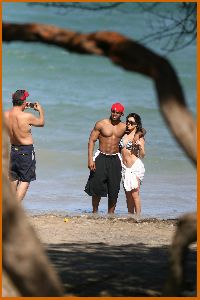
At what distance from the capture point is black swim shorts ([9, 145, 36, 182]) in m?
14.0

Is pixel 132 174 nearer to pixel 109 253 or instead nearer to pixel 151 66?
pixel 109 253

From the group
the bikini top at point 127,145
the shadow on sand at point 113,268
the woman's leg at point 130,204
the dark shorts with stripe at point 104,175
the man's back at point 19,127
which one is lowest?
the shadow on sand at point 113,268

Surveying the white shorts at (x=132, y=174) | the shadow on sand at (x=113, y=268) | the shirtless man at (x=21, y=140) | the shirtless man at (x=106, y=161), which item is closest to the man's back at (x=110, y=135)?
the shirtless man at (x=106, y=161)

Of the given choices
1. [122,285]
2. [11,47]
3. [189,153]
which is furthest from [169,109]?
[11,47]

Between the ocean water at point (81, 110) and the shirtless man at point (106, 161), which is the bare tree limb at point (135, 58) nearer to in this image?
the ocean water at point (81, 110)

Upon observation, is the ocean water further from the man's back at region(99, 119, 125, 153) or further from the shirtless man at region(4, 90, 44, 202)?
the shirtless man at region(4, 90, 44, 202)

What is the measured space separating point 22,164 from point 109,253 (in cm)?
410

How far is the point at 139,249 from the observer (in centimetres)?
1086

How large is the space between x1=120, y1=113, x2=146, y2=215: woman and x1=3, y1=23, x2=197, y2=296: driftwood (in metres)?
8.07

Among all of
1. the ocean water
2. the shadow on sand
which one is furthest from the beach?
the ocean water

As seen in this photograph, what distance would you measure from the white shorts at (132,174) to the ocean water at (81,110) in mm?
701

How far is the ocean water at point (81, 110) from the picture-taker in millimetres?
17281

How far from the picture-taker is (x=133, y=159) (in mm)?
14930

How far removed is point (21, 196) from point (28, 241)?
28.3 ft
